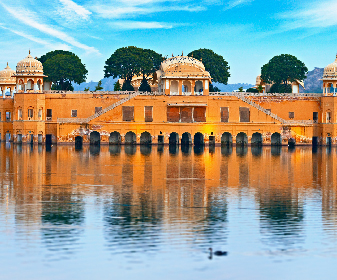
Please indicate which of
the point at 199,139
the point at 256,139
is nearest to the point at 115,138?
the point at 199,139

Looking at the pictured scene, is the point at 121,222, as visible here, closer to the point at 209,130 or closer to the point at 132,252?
the point at 132,252

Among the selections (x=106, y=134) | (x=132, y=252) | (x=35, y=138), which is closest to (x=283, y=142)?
(x=106, y=134)

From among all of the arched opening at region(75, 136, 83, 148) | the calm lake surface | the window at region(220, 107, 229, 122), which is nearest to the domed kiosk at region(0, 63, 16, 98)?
the arched opening at region(75, 136, 83, 148)

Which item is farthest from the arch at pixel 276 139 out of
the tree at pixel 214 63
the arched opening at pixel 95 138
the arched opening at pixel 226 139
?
the arched opening at pixel 95 138

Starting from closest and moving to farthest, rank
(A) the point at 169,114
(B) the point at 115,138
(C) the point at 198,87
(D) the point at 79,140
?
(A) the point at 169,114, (D) the point at 79,140, (B) the point at 115,138, (C) the point at 198,87

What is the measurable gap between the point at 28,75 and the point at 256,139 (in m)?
33.6

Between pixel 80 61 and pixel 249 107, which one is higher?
pixel 80 61

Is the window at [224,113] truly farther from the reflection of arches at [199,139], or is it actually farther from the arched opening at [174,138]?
the arched opening at [174,138]

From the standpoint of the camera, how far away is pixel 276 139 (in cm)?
8625

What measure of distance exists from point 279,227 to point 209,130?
59.6m

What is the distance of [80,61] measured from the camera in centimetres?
10369

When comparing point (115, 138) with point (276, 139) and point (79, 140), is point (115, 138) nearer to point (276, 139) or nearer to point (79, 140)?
point (79, 140)

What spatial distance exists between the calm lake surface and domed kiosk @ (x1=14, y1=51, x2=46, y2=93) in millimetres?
43716

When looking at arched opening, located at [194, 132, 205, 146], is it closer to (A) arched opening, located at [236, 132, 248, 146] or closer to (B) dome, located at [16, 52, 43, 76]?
(A) arched opening, located at [236, 132, 248, 146]
